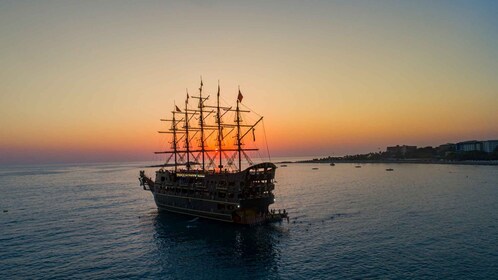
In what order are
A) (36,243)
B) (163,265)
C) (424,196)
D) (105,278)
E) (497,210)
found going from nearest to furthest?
(105,278) → (163,265) → (36,243) → (497,210) → (424,196)

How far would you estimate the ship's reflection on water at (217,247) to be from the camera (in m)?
42.7

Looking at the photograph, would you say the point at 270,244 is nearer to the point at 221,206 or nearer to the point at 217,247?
the point at 217,247

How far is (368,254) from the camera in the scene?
4581 cm

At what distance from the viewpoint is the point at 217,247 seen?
171 ft

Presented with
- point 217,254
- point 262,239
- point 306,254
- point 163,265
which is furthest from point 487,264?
point 163,265

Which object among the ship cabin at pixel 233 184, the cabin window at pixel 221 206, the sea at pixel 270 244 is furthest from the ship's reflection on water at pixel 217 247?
the ship cabin at pixel 233 184

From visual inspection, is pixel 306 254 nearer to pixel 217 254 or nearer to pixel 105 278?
pixel 217 254

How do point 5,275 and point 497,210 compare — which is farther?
point 497,210

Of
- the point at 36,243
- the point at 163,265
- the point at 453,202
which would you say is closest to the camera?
the point at 163,265

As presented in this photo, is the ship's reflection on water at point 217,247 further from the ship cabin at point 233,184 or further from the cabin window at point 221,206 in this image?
the ship cabin at point 233,184

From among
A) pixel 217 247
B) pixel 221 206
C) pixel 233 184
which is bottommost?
pixel 217 247

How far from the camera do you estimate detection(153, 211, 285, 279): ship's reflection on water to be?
140ft

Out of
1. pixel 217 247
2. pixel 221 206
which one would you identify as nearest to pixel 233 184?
pixel 221 206

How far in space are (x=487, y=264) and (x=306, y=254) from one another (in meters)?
21.1
